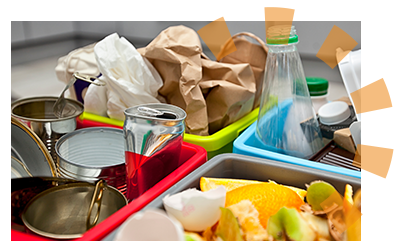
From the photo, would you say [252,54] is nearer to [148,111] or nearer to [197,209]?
[148,111]

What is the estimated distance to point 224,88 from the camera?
75 centimetres

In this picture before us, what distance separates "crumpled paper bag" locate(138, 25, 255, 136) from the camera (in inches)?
28.3

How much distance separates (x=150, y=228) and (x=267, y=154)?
1.15 ft

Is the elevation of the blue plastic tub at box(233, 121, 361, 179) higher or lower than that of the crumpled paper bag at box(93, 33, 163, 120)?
lower

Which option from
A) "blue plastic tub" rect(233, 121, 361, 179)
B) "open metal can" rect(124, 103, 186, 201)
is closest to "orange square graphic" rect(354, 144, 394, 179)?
"blue plastic tub" rect(233, 121, 361, 179)

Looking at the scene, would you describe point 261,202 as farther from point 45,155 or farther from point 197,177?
point 45,155

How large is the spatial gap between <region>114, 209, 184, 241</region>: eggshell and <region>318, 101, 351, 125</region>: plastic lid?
0.56 metres

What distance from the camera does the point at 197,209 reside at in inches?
15.2

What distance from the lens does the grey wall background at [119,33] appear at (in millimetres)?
1630

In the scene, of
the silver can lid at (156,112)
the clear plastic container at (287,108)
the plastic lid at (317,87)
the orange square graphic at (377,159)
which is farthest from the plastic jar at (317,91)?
the silver can lid at (156,112)

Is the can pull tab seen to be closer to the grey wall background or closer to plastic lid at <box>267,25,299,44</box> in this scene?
plastic lid at <box>267,25,299,44</box>

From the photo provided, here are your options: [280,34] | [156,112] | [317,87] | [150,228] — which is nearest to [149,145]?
[156,112]

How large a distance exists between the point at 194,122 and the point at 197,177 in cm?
25
